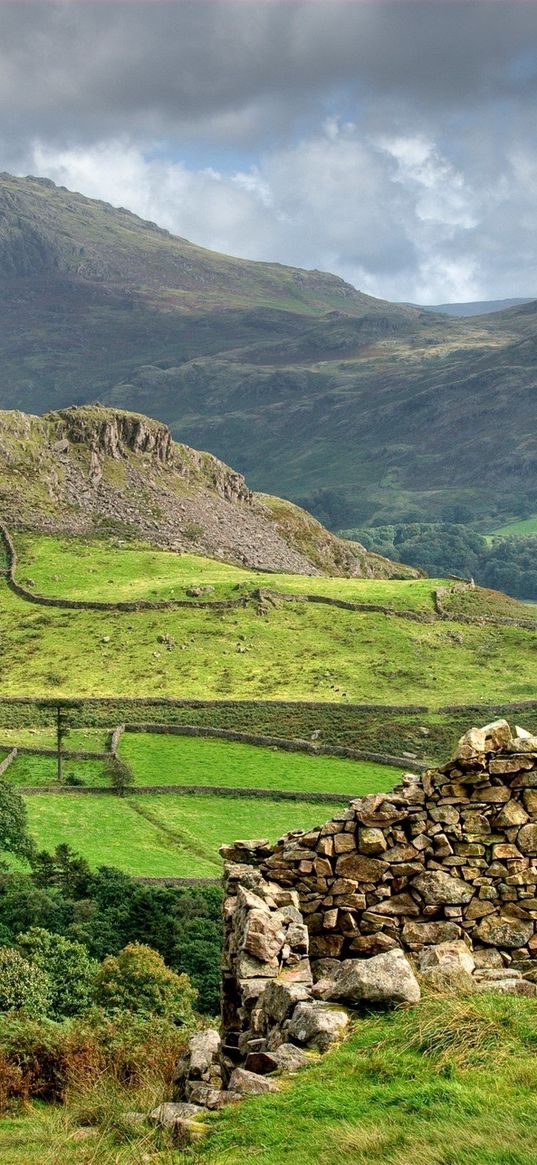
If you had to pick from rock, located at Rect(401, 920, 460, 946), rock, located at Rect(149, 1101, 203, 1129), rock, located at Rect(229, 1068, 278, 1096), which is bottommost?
rock, located at Rect(149, 1101, 203, 1129)

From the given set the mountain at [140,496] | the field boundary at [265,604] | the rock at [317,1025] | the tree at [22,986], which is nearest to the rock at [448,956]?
the rock at [317,1025]

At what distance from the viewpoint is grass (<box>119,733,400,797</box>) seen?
79.3 metres

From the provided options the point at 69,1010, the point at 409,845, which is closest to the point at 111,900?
the point at 69,1010

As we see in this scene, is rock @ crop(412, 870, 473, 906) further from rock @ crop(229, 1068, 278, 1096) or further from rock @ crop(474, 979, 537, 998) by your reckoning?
rock @ crop(229, 1068, 278, 1096)

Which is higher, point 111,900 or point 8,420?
point 8,420

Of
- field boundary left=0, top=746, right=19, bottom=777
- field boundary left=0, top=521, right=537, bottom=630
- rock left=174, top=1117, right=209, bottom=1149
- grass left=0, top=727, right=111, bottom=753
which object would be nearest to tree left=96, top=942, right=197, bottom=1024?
rock left=174, top=1117, right=209, bottom=1149

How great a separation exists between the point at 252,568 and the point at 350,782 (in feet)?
269

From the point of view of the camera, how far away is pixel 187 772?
81.8 meters

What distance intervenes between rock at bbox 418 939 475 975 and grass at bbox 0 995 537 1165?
82 cm

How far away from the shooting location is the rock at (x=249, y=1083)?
11.5 metres

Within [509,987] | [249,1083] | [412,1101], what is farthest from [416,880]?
[412,1101]

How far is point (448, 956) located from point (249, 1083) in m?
2.97

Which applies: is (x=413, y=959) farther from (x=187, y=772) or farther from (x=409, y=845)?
(x=187, y=772)

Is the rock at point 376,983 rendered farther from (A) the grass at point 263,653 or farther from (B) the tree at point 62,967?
(A) the grass at point 263,653
